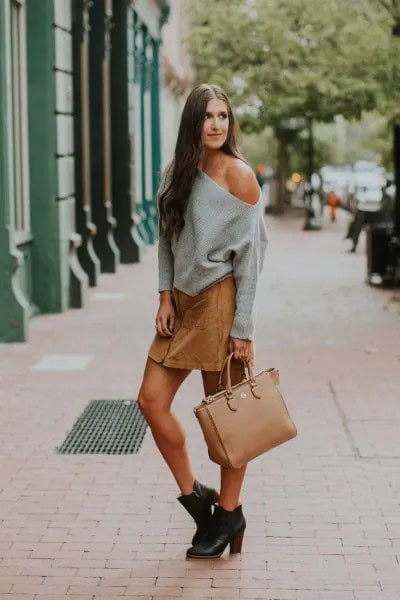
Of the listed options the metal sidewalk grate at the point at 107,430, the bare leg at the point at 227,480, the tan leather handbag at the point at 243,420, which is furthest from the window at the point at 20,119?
the tan leather handbag at the point at 243,420

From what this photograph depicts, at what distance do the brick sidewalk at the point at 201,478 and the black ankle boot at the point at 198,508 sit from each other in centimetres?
14

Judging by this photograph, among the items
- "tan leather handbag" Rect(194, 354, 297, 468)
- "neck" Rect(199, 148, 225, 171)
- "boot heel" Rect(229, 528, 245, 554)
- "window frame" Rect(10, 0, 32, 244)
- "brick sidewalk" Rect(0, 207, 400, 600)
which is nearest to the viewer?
"tan leather handbag" Rect(194, 354, 297, 468)

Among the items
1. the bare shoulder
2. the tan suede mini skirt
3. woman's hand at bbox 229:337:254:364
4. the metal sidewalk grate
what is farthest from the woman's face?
the metal sidewalk grate

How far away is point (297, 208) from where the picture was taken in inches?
1735

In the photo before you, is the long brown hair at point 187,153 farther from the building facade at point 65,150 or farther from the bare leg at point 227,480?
the building facade at point 65,150

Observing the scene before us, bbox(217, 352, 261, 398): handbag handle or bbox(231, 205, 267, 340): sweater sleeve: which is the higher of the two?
bbox(231, 205, 267, 340): sweater sleeve

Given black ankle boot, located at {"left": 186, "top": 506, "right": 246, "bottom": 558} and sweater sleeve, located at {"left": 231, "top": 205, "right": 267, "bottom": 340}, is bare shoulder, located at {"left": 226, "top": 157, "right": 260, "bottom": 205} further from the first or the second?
black ankle boot, located at {"left": 186, "top": 506, "right": 246, "bottom": 558}

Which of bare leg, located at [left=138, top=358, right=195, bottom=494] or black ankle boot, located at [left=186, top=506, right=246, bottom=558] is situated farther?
black ankle boot, located at [left=186, top=506, right=246, bottom=558]

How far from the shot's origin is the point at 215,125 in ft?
16.5

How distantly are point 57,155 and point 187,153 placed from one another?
345 inches

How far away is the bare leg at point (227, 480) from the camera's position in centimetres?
523

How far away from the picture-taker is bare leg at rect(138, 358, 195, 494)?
5.14 m

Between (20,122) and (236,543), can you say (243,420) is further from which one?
(20,122)

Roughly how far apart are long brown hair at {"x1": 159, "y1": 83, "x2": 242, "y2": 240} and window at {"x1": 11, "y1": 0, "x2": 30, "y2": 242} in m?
8.10
